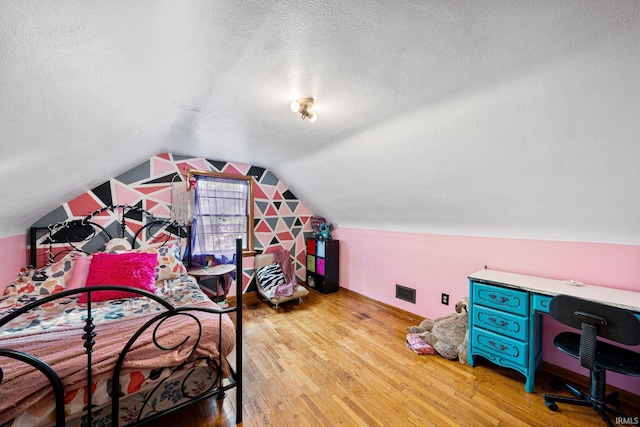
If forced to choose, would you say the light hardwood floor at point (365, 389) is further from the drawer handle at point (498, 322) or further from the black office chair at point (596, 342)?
the drawer handle at point (498, 322)

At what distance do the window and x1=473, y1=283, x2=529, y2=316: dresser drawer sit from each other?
9.83ft

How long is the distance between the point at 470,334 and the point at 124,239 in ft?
12.5

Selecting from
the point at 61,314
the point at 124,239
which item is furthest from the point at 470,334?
the point at 124,239

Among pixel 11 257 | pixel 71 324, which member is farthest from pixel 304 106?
pixel 11 257

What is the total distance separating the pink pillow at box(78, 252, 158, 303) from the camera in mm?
2137

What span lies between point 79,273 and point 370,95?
3.02 meters

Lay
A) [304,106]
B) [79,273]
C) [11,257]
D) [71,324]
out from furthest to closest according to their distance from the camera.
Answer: [79,273]
[11,257]
[304,106]
[71,324]

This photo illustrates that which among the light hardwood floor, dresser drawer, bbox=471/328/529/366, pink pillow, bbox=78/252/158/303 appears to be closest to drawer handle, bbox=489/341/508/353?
dresser drawer, bbox=471/328/529/366

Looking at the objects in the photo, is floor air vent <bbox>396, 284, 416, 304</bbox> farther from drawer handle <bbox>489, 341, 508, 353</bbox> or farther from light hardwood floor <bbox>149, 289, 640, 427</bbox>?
drawer handle <bbox>489, 341, 508, 353</bbox>

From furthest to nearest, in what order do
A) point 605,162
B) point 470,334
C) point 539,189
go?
point 470,334, point 539,189, point 605,162

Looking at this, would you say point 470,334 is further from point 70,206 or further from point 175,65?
point 70,206

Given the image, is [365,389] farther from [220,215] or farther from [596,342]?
[220,215]

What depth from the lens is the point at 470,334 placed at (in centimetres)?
221

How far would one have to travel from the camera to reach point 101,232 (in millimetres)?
2832
